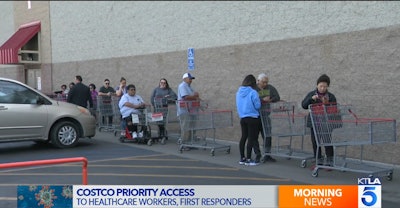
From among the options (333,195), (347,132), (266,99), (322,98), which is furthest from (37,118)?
(333,195)

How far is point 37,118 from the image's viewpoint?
11008 millimetres

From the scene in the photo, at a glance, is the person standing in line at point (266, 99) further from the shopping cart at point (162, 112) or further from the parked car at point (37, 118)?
the parked car at point (37, 118)

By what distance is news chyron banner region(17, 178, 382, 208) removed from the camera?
3.92 meters

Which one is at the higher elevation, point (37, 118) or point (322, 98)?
point (322, 98)

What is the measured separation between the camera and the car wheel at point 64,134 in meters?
11.4

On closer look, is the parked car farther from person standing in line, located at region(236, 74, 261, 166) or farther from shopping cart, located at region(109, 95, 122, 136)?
person standing in line, located at region(236, 74, 261, 166)

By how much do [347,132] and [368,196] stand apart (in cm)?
400

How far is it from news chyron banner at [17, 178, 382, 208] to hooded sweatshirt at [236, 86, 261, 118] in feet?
16.5

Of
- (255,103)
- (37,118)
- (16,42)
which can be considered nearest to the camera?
(255,103)

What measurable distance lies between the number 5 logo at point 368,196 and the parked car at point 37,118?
8.62 meters

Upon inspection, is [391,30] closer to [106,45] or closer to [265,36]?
[265,36]

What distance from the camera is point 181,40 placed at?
47.0 ft

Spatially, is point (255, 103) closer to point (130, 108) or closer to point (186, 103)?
point (186, 103)

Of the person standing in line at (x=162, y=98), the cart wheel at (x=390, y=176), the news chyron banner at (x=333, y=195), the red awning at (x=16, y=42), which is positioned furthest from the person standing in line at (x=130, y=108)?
the red awning at (x=16, y=42)
